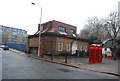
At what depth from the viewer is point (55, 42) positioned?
2181 centimetres

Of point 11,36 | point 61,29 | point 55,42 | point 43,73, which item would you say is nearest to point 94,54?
point 55,42

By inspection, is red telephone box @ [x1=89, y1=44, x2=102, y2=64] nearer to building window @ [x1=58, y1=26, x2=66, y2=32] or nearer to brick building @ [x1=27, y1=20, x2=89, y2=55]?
brick building @ [x1=27, y1=20, x2=89, y2=55]

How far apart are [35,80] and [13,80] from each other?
3.72 feet

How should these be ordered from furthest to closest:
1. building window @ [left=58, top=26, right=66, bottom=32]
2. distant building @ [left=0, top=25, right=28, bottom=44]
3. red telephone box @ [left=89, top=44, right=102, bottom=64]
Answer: distant building @ [left=0, top=25, right=28, bottom=44], building window @ [left=58, top=26, right=66, bottom=32], red telephone box @ [left=89, top=44, right=102, bottom=64]

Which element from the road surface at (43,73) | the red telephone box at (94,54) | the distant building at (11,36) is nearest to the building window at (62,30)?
the red telephone box at (94,54)

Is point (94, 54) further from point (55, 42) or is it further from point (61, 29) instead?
point (61, 29)

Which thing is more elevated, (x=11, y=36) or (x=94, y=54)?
(x=11, y=36)

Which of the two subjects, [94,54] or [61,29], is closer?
[94,54]

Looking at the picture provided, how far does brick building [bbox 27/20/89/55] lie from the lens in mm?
21781

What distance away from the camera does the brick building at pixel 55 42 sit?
21.8 metres

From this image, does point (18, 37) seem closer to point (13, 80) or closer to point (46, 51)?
point (46, 51)

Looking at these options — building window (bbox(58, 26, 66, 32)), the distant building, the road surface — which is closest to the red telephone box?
the road surface

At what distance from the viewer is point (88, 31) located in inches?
1866

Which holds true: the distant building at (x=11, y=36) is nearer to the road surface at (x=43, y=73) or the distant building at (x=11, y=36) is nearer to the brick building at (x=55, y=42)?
the brick building at (x=55, y=42)
